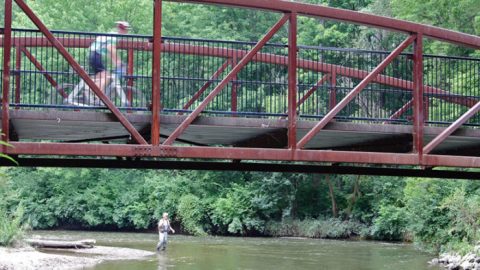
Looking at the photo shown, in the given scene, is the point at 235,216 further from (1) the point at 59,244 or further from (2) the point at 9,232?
(2) the point at 9,232

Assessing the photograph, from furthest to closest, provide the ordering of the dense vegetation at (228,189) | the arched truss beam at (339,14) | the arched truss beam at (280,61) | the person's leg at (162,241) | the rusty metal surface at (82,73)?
the dense vegetation at (228,189)
the person's leg at (162,241)
the arched truss beam at (280,61)
the arched truss beam at (339,14)
the rusty metal surface at (82,73)

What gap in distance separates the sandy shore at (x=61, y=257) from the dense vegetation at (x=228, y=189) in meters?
9.33

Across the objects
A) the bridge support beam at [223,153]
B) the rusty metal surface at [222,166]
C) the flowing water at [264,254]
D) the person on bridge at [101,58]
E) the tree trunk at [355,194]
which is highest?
the person on bridge at [101,58]

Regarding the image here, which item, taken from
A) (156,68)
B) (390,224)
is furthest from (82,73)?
(390,224)

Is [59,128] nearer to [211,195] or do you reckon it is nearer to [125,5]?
[211,195]

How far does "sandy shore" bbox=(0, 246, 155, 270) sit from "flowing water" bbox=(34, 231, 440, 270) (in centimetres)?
78

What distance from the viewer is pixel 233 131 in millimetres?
15148

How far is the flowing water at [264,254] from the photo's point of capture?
3105 centimetres

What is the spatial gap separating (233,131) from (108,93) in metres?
2.28

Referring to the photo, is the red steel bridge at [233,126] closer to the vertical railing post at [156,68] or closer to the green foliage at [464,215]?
the vertical railing post at [156,68]

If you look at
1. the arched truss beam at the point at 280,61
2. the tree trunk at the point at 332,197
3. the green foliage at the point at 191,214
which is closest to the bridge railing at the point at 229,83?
the arched truss beam at the point at 280,61

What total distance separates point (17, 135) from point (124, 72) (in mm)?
2220

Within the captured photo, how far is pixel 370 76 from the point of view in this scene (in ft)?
47.4

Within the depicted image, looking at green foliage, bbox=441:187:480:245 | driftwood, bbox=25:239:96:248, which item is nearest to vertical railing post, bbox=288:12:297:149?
green foliage, bbox=441:187:480:245
